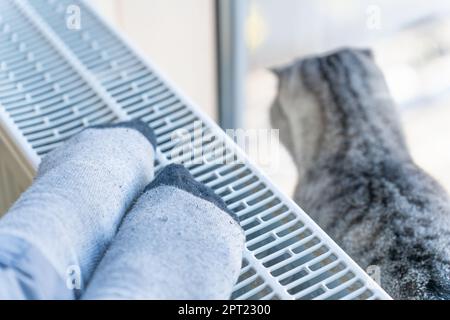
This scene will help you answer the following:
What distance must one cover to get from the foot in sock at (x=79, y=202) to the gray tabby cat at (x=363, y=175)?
0.26 meters

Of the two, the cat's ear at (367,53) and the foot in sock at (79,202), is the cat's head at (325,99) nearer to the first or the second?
the cat's ear at (367,53)

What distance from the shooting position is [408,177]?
829mm

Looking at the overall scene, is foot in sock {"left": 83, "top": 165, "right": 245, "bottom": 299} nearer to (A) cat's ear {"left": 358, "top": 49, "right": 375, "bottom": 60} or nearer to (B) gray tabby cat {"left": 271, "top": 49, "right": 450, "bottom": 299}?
(B) gray tabby cat {"left": 271, "top": 49, "right": 450, "bottom": 299}

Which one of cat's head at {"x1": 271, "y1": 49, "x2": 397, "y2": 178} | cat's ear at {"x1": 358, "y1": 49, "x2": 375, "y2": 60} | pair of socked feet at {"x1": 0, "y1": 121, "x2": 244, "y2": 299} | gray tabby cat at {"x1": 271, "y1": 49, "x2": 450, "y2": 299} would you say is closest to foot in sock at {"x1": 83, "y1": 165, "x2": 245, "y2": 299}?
pair of socked feet at {"x1": 0, "y1": 121, "x2": 244, "y2": 299}

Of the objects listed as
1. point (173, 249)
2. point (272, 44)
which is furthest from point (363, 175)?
point (272, 44)

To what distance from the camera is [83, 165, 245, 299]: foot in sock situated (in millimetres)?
457

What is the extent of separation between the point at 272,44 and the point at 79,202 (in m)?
0.93

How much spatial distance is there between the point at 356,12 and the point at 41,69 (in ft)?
2.36

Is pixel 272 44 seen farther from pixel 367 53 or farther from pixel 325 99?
pixel 325 99

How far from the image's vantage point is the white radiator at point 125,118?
0.58m

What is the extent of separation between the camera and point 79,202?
528 millimetres

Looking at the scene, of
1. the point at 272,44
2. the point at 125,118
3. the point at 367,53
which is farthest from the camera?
the point at 272,44

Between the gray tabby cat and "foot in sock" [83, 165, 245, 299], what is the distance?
22 centimetres
